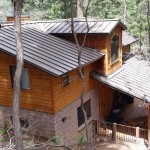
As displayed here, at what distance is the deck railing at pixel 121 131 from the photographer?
18266mm

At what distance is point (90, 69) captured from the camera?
18781 millimetres

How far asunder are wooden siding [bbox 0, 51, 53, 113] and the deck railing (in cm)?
531

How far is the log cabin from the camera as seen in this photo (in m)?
14.9

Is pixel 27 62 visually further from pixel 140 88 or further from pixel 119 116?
pixel 119 116

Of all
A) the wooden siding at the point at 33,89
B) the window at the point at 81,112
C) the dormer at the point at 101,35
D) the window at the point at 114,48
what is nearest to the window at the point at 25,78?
the wooden siding at the point at 33,89

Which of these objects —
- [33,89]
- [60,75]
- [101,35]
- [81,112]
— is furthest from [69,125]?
[101,35]

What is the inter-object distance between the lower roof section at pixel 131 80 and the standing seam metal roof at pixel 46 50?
1789 mm

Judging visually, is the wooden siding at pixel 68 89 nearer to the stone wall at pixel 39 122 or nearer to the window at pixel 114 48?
the stone wall at pixel 39 122

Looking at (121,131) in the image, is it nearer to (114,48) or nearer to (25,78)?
(114,48)

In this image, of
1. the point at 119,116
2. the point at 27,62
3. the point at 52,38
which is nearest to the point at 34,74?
the point at 27,62

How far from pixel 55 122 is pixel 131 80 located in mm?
6458

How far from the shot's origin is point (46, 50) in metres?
15.9

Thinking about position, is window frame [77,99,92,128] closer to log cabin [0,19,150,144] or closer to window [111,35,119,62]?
log cabin [0,19,150,144]

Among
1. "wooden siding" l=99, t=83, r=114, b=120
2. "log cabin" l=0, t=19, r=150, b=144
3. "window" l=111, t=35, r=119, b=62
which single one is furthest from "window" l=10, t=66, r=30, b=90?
"window" l=111, t=35, r=119, b=62
